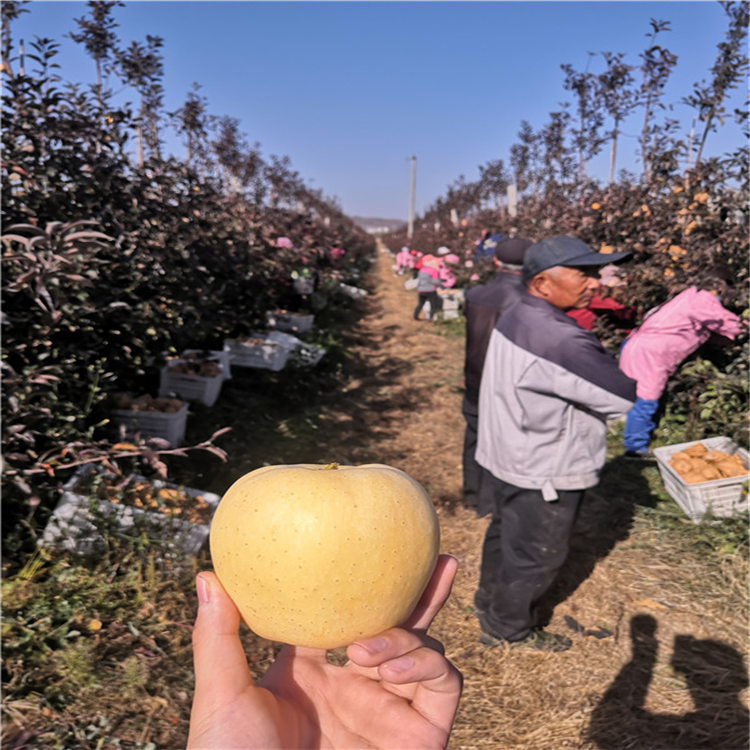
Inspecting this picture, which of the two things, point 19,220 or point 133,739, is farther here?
point 19,220

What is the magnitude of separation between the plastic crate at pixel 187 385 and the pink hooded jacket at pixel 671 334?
4068 mm

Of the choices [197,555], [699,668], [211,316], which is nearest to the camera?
[699,668]

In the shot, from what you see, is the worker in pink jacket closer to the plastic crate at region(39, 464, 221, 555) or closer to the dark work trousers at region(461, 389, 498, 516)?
the dark work trousers at region(461, 389, 498, 516)

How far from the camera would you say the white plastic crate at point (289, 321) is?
8891mm

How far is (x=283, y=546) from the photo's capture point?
3.23 ft

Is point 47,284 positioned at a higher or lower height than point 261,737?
higher

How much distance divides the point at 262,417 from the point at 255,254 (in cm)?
260

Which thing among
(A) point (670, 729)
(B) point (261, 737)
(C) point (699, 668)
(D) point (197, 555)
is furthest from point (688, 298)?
(B) point (261, 737)

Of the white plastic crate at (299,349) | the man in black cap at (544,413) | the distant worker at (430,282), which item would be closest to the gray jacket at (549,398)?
the man in black cap at (544,413)

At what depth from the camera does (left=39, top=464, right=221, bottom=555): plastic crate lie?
9.55 ft

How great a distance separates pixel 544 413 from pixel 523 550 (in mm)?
765

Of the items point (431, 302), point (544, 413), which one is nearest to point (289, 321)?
point (431, 302)

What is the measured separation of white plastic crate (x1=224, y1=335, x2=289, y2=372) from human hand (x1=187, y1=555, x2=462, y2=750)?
604 cm

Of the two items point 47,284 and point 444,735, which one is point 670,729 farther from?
point 47,284
